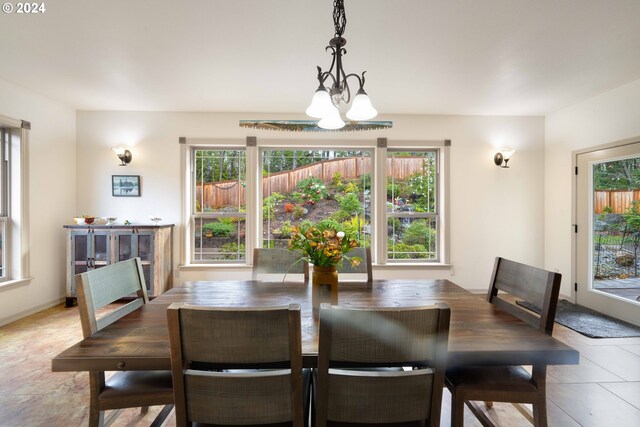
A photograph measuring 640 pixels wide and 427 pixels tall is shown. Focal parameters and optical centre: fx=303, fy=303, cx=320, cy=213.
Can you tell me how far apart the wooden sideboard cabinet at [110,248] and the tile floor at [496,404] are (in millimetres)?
904

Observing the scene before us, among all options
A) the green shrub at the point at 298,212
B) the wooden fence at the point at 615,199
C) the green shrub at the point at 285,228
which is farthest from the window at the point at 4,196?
the wooden fence at the point at 615,199

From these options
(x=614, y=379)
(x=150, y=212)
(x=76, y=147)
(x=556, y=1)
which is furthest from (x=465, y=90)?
(x=76, y=147)

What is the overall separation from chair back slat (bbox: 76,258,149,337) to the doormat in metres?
3.21

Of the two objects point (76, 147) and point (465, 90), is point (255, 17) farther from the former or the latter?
point (76, 147)

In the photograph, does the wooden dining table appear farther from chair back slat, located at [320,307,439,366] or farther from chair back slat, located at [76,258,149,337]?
chair back slat, located at [320,307,439,366]

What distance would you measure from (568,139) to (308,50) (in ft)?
11.9

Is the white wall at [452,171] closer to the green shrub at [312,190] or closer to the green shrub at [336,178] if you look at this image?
the green shrub at [336,178]

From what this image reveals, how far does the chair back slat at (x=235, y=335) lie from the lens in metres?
0.88

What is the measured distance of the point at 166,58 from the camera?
2.72 metres

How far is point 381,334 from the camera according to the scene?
90 centimetres

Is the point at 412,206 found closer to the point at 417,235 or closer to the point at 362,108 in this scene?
the point at 417,235

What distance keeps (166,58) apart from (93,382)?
2586 millimetres

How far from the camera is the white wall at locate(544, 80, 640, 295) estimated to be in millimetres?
3266

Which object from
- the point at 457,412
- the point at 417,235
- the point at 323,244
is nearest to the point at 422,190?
the point at 417,235
